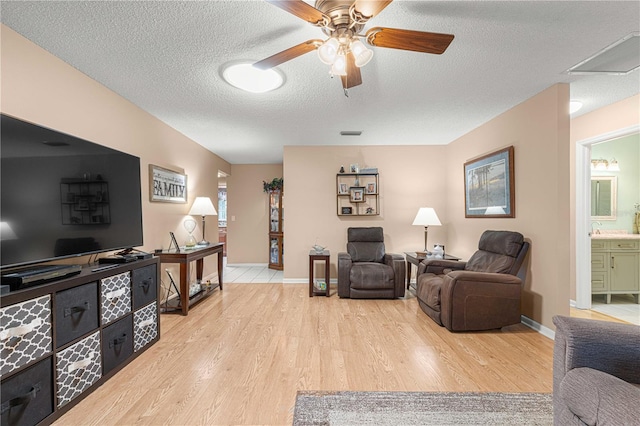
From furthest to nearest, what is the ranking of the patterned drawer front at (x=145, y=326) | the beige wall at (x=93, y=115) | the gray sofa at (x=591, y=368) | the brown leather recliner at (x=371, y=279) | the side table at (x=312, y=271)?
1. the side table at (x=312, y=271)
2. the brown leather recliner at (x=371, y=279)
3. the patterned drawer front at (x=145, y=326)
4. the beige wall at (x=93, y=115)
5. the gray sofa at (x=591, y=368)

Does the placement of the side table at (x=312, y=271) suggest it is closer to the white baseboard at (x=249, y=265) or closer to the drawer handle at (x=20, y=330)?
the white baseboard at (x=249, y=265)

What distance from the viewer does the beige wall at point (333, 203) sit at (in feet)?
15.5

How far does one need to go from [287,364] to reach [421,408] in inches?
39.1

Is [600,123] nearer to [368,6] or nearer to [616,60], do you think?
[616,60]

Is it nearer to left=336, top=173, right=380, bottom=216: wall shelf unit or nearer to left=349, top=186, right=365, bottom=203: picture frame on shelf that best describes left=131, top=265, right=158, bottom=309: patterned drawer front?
left=336, top=173, right=380, bottom=216: wall shelf unit

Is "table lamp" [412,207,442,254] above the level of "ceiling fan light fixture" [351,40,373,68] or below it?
below

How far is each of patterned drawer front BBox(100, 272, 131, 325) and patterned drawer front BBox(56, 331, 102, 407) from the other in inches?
6.0

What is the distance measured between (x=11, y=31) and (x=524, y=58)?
362cm

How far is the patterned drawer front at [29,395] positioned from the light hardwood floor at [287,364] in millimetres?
158

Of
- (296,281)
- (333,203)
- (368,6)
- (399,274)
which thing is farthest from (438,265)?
(368,6)

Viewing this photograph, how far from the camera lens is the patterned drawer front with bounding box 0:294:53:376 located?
1320mm

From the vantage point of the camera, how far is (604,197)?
12.7 feet

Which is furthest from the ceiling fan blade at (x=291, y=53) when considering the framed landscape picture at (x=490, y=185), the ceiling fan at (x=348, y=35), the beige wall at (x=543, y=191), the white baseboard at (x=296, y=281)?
the white baseboard at (x=296, y=281)

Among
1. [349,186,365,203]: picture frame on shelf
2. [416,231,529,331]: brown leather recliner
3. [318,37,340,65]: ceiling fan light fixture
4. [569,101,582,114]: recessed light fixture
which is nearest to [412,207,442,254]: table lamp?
[349,186,365,203]: picture frame on shelf
